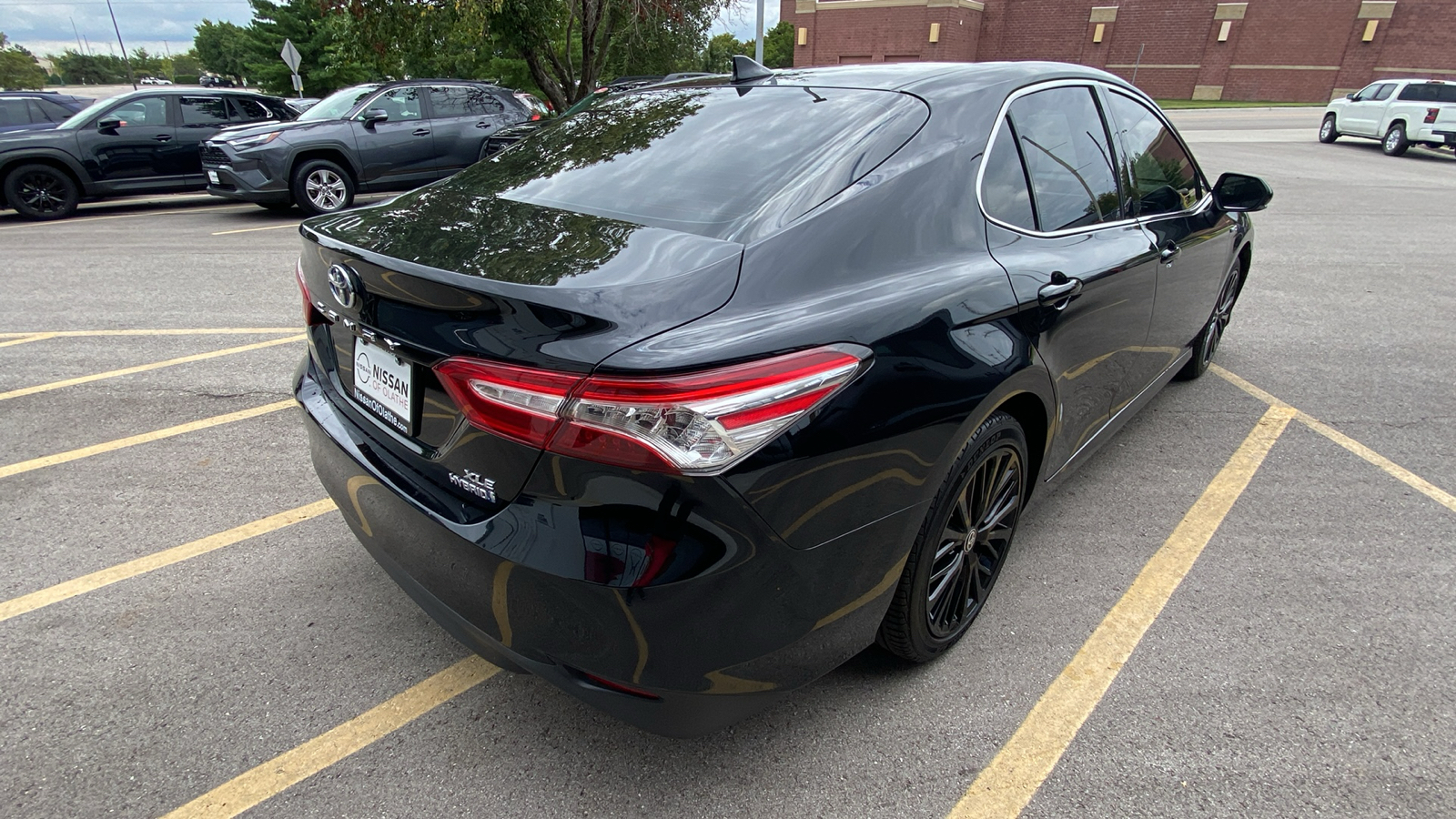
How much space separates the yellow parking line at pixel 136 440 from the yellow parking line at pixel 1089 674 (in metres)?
3.93

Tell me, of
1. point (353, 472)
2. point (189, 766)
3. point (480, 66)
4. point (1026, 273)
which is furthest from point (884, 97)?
point (480, 66)

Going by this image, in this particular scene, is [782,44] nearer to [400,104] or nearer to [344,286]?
[400,104]

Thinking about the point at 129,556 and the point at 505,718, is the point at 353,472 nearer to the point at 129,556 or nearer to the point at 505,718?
the point at 505,718

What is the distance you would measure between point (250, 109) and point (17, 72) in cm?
7849

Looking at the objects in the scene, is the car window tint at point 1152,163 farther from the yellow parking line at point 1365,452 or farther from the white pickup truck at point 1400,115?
the white pickup truck at point 1400,115

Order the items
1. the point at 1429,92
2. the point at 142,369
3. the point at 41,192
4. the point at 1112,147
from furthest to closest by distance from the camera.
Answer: the point at 1429,92 → the point at 41,192 → the point at 142,369 → the point at 1112,147

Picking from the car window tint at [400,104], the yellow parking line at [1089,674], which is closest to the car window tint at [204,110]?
the car window tint at [400,104]

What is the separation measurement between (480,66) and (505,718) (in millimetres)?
30216

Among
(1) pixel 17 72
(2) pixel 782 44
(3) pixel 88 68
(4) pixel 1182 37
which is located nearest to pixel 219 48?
(1) pixel 17 72

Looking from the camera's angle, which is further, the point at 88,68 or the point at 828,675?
the point at 88,68

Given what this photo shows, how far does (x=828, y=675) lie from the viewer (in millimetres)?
2412

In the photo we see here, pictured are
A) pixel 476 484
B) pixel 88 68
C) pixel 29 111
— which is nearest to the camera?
pixel 476 484

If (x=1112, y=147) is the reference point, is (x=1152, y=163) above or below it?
below

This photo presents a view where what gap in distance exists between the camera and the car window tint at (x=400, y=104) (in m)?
10.7
